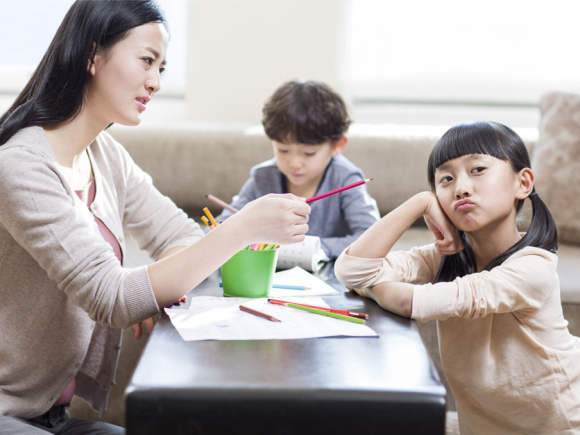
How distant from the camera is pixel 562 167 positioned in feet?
6.84

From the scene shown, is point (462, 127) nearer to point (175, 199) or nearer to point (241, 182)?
point (241, 182)

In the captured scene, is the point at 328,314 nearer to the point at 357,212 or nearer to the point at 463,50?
the point at 357,212

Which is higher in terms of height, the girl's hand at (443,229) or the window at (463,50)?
the window at (463,50)

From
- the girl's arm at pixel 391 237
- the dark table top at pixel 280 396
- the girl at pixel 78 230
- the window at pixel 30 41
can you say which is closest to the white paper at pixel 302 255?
the girl's arm at pixel 391 237

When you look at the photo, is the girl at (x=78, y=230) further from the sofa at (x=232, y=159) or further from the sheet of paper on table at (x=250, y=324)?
the sofa at (x=232, y=159)

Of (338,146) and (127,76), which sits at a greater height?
(127,76)

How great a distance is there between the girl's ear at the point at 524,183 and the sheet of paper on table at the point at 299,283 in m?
0.37

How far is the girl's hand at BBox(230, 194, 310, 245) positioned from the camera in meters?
0.94

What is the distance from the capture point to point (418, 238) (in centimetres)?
211

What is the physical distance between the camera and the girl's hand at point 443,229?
3.53 feet

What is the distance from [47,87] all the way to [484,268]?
0.84 meters

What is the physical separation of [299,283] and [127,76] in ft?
1.61

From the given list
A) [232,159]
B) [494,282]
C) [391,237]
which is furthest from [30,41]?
[494,282]

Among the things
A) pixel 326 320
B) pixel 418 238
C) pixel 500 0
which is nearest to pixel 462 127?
pixel 326 320
